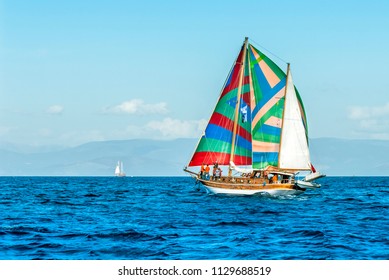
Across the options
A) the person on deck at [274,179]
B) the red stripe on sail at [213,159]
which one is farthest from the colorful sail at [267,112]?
the person on deck at [274,179]

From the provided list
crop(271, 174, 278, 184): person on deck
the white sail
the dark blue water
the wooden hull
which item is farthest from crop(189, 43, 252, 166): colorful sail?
the dark blue water

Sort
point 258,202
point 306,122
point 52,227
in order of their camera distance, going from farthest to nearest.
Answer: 1. point 306,122
2. point 258,202
3. point 52,227

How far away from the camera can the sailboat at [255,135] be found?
261 feet

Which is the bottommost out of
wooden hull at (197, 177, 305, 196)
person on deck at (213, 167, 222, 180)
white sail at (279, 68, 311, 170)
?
wooden hull at (197, 177, 305, 196)

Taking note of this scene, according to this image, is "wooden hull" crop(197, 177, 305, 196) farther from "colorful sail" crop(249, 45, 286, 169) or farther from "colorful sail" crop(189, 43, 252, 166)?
"colorful sail" crop(249, 45, 286, 169)

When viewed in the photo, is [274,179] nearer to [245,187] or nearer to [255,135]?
[245,187]

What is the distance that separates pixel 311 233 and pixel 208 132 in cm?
4323

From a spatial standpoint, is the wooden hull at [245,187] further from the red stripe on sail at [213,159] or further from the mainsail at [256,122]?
the mainsail at [256,122]

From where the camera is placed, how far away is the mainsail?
80.0 meters

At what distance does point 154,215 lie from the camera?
50375 millimetres

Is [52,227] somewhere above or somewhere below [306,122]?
below

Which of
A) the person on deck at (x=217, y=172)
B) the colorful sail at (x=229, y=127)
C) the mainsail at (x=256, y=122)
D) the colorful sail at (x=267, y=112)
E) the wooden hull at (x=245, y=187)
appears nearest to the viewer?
the wooden hull at (x=245, y=187)
